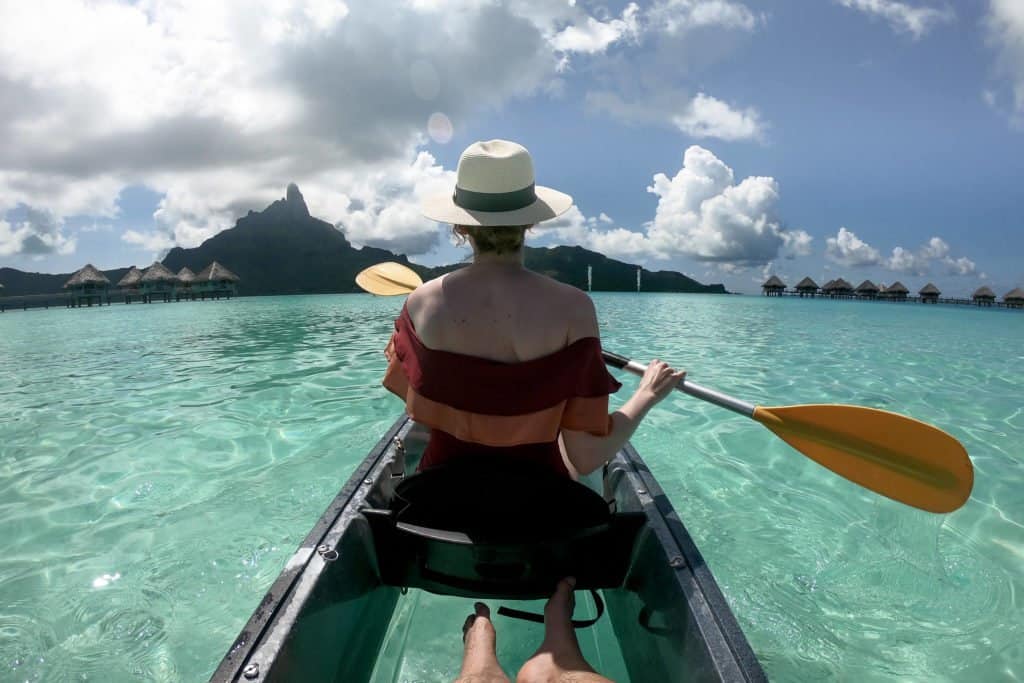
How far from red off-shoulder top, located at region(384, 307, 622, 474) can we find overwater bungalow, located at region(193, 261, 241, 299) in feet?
211

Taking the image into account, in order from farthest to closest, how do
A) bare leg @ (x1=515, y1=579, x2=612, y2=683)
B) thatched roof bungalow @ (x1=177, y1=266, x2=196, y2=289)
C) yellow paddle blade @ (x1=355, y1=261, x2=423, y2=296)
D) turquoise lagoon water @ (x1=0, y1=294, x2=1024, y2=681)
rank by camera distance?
1. thatched roof bungalow @ (x1=177, y1=266, x2=196, y2=289)
2. yellow paddle blade @ (x1=355, y1=261, x2=423, y2=296)
3. turquoise lagoon water @ (x1=0, y1=294, x2=1024, y2=681)
4. bare leg @ (x1=515, y1=579, x2=612, y2=683)

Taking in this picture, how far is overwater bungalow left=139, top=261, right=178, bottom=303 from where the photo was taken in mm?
54900

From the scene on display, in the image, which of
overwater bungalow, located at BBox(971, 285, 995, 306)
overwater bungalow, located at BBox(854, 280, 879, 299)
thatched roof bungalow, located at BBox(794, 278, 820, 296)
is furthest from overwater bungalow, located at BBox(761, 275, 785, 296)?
overwater bungalow, located at BBox(971, 285, 995, 306)

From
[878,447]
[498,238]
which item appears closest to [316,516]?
[498,238]

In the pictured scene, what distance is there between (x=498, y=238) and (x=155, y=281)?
6696cm

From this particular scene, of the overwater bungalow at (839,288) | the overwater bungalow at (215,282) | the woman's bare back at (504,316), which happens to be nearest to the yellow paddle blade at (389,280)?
the woman's bare back at (504,316)

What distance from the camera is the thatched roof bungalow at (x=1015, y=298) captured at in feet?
184

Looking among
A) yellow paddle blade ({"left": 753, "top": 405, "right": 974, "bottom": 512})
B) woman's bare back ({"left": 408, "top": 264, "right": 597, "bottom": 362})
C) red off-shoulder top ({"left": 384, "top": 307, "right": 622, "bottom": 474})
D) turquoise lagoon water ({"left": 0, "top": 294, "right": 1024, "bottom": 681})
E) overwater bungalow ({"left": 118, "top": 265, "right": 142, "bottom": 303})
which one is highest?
overwater bungalow ({"left": 118, "top": 265, "right": 142, "bottom": 303})

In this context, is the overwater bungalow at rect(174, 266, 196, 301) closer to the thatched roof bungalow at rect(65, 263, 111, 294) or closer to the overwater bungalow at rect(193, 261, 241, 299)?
the overwater bungalow at rect(193, 261, 241, 299)

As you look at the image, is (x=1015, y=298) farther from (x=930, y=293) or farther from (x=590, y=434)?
(x=590, y=434)

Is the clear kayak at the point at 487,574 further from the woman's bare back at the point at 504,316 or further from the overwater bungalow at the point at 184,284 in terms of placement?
the overwater bungalow at the point at 184,284

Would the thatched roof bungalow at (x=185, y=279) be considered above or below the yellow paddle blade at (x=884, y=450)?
above

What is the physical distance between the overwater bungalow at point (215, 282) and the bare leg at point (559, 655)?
212 feet

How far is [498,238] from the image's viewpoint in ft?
5.71
